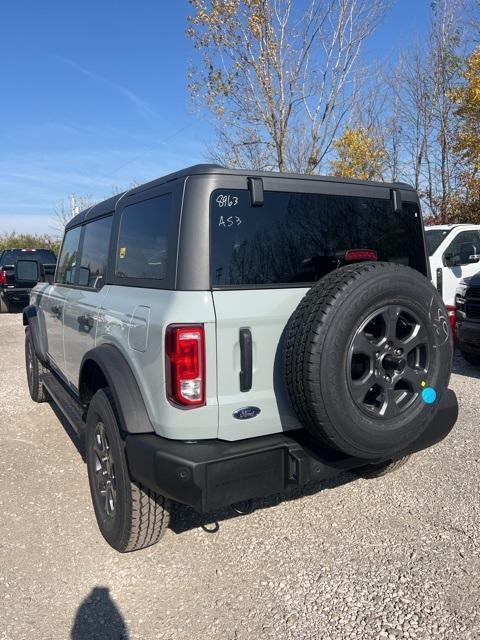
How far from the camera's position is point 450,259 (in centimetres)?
766

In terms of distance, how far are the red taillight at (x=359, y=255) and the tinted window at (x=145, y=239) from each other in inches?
37.5

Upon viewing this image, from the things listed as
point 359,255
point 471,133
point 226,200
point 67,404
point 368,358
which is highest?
point 471,133

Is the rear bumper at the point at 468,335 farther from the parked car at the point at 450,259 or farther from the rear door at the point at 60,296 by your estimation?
the rear door at the point at 60,296

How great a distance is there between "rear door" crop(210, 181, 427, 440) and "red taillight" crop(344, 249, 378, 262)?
4 cm

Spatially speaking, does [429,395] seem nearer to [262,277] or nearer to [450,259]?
[262,277]

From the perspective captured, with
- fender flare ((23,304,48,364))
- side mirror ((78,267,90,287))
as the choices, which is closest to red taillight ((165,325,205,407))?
side mirror ((78,267,90,287))

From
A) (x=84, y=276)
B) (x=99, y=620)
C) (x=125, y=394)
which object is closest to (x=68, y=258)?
(x=84, y=276)

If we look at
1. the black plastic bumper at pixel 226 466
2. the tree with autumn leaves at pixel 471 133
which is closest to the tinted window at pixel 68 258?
the black plastic bumper at pixel 226 466

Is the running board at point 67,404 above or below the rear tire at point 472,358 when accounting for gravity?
above

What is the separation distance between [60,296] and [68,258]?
42 cm

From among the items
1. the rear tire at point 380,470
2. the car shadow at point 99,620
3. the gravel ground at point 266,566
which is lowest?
the car shadow at point 99,620

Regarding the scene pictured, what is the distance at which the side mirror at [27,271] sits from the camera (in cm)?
507

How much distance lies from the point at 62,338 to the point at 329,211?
2412 mm

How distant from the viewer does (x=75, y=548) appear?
2.93 m
